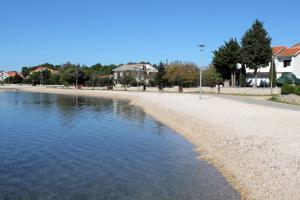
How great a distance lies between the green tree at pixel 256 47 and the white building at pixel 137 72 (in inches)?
1737

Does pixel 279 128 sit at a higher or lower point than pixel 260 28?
lower

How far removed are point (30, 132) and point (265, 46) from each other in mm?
52079

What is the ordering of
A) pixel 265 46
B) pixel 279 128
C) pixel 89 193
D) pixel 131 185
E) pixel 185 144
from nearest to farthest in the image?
pixel 89 193
pixel 131 185
pixel 279 128
pixel 185 144
pixel 265 46

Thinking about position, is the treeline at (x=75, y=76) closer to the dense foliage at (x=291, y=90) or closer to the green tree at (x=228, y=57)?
the green tree at (x=228, y=57)

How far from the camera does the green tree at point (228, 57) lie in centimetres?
7656

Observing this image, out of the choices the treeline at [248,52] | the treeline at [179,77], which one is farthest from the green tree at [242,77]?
the treeline at [179,77]

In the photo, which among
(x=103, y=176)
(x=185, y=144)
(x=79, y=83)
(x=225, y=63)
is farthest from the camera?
(x=79, y=83)

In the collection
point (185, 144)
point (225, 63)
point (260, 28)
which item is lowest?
point (185, 144)

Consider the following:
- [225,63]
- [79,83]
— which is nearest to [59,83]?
[79,83]

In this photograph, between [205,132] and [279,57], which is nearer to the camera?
[205,132]

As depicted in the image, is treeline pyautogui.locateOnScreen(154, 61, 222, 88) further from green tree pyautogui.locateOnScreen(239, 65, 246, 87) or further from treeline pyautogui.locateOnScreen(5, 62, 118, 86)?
treeline pyautogui.locateOnScreen(5, 62, 118, 86)

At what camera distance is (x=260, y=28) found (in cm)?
7231

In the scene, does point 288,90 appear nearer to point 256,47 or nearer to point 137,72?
point 256,47

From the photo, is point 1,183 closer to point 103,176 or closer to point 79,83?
point 103,176
